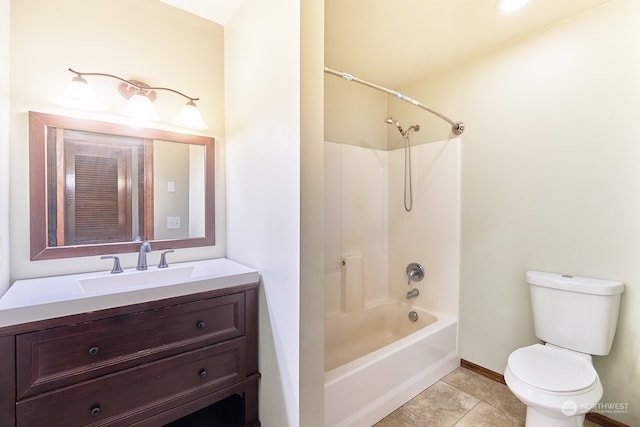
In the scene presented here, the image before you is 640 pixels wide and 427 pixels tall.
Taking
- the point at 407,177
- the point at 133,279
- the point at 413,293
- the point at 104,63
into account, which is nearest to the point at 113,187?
the point at 133,279

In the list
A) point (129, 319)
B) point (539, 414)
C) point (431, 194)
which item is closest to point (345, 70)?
point (431, 194)

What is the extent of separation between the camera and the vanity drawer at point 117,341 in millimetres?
1057

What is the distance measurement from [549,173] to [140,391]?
2.58 meters

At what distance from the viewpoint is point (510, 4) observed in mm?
1595

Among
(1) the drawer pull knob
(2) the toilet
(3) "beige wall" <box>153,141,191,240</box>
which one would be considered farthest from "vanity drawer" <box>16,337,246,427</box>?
(2) the toilet

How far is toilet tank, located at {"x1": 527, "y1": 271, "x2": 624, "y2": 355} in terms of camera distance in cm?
156

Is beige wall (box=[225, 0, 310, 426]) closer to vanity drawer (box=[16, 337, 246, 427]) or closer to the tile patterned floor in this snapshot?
vanity drawer (box=[16, 337, 246, 427])

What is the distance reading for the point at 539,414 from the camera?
144cm

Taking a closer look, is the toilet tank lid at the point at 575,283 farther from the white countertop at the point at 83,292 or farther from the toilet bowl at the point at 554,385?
the white countertop at the point at 83,292

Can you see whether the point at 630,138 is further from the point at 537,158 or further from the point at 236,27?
the point at 236,27

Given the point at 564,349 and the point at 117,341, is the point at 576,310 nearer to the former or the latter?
the point at 564,349

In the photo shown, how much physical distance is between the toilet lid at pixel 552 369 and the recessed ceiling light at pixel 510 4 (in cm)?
195

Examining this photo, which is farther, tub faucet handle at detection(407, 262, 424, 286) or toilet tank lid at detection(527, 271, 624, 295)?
tub faucet handle at detection(407, 262, 424, 286)

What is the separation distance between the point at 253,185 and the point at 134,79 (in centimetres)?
94
